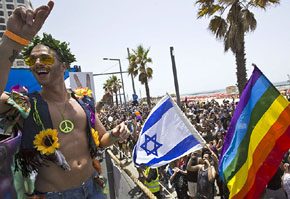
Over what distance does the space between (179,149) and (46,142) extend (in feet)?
7.85

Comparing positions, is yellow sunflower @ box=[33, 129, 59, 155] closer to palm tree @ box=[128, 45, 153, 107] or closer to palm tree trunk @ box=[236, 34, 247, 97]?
palm tree trunk @ box=[236, 34, 247, 97]

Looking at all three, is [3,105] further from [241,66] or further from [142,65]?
[142,65]

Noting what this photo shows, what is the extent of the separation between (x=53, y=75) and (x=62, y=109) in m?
0.31

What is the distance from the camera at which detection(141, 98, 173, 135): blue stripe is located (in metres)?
4.09

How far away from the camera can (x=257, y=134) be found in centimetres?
322

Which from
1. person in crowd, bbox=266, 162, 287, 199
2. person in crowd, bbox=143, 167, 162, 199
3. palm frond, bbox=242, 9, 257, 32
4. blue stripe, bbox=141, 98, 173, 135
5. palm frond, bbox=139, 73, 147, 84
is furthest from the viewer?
palm frond, bbox=139, 73, 147, 84

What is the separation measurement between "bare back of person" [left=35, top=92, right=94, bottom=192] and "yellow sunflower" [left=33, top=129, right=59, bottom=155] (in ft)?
0.36

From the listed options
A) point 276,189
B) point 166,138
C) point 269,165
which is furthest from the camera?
point 276,189

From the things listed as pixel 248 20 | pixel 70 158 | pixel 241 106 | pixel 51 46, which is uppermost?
pixel 248 20

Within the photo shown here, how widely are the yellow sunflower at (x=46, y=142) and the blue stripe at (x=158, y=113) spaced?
239cm

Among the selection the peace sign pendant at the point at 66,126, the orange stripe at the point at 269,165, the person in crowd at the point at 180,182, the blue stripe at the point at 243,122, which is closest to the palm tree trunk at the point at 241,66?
the person in crowd at the point at 180,182

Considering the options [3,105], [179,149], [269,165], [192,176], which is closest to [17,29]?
[3,105]

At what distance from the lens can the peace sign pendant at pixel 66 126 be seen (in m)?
1.98

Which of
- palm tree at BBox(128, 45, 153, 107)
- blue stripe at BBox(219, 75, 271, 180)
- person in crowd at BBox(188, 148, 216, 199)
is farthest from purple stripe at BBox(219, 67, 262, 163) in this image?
palm tree at BBox(128, 45, 153, 107)
